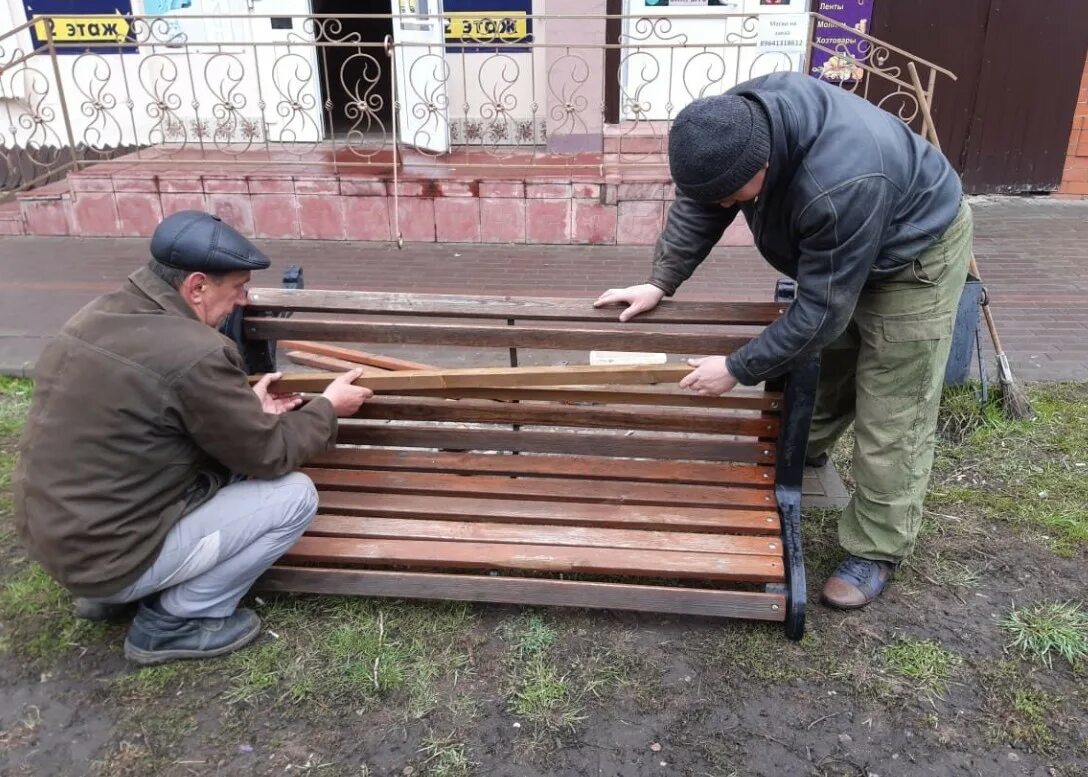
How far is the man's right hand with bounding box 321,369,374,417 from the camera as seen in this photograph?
8.51ft

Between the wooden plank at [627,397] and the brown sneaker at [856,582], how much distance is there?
609 millimetres

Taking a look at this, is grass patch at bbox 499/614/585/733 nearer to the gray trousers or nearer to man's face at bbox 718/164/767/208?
the gray trousers

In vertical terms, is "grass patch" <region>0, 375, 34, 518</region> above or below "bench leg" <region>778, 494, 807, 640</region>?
below

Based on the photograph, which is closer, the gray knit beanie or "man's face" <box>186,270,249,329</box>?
the gray knit beanie

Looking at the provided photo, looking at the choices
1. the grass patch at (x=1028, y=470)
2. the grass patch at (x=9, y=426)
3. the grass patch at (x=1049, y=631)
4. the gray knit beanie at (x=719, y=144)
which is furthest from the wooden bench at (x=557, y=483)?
the grass patch at (x=9, y=426)

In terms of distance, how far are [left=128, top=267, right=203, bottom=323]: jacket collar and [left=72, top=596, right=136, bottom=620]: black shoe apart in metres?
0.95

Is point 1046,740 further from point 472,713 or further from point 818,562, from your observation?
point 472,713

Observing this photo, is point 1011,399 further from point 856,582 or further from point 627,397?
point 627,397

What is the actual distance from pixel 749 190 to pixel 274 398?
62.0 inches

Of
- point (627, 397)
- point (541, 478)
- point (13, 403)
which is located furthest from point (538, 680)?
point (13, 403)

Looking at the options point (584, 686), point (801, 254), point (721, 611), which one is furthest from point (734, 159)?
point (584, 686)

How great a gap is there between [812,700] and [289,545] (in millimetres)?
1557

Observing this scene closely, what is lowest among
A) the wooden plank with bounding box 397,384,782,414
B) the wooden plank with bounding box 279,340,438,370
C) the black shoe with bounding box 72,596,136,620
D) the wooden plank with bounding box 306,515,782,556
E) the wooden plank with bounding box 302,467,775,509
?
the black shoe with bounding box 72,596,136,620

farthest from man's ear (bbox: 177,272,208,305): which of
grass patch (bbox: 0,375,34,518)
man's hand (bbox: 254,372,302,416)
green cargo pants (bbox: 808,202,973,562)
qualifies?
green cargo pants (bbox: 808,202,973,562)
